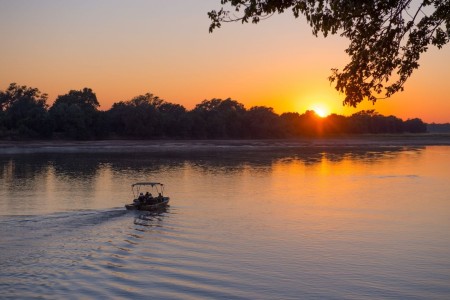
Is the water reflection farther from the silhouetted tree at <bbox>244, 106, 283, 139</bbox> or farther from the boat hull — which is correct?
the silhouetted tree at <bbox>244, 106, 283, 139</bbox>

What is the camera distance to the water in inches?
688

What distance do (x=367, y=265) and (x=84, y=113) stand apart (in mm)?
107127

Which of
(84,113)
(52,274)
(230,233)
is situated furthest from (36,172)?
(84,113)

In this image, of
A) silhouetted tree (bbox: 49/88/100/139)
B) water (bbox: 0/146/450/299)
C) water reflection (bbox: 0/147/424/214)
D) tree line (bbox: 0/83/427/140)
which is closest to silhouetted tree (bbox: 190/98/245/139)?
tree line (bbox: 0/83/427/140)

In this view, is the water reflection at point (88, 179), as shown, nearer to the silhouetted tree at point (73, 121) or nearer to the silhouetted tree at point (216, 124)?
the silhouetted tree at point (73, 121)

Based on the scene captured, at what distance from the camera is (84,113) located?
119562 millimetres

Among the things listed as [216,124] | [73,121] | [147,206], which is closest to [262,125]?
[216,124]

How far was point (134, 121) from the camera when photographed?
412ft

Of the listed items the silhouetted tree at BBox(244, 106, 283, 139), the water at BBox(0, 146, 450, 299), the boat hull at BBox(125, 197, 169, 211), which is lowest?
the water at BBox(0, 146, 450, 299)

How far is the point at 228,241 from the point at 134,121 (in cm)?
10436

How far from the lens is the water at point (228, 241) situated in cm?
1748

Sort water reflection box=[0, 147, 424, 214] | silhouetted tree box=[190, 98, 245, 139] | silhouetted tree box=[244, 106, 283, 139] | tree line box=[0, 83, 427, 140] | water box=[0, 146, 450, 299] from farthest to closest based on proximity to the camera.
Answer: silhouetted tree box=[244, 106, 283, 139], silhouetted tree box=[190, 98, 245, 139], tree line box=[0, 83, 427, 140], water reflection box=[0, 147, 424, 214], water box=[0, 146, 450, 299]

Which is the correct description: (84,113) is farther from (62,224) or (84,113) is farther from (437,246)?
(437,246)

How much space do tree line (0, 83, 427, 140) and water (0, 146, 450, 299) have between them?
67.7 m
